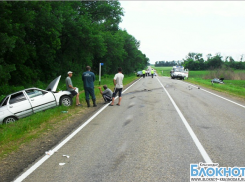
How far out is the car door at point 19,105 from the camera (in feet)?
32.9

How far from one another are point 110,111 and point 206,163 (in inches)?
252

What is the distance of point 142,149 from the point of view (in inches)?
219

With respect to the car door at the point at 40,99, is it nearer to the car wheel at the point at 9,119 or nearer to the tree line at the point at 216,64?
the car wheel at the point at 9,119

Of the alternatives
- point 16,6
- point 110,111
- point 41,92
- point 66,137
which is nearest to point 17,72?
point 16,6

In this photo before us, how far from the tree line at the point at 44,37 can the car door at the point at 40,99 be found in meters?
6.61

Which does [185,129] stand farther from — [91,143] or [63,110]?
[63,110]

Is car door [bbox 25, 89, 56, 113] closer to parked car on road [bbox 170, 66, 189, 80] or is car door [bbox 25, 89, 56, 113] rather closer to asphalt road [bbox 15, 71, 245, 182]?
asphalt road [bbox 15, 71, 245, 182]

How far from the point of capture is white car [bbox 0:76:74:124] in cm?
993

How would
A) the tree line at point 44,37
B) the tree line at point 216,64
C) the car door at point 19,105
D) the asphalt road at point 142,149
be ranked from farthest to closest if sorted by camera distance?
the tree line at point 216,64 < the tree line at point 44,37 < the car door at point 19,105 < the asphalt road at point 142,149

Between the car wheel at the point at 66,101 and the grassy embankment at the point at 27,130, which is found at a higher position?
the car wheel at the point at 66,101

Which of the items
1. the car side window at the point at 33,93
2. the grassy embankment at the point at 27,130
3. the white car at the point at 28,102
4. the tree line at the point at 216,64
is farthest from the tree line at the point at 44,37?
the tree line at the point at 216,64

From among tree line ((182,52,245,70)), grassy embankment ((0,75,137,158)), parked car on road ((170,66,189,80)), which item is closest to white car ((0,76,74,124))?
grassy embankment ((0,75,137,158))

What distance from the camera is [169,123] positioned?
820 cm

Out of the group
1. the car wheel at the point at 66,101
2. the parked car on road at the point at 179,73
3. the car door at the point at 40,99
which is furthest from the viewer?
the parked car on road at the point at 179,73
